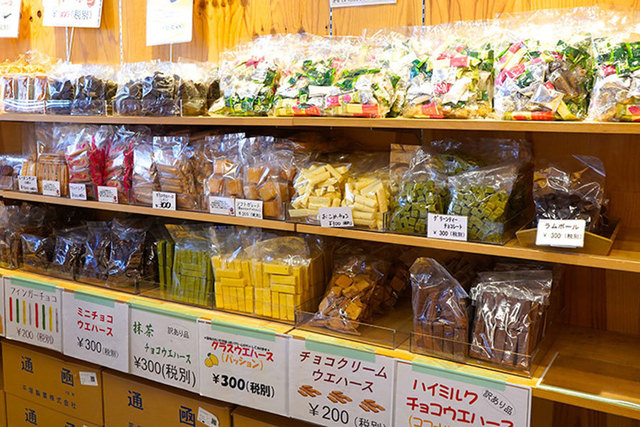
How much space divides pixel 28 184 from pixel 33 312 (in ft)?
1.86

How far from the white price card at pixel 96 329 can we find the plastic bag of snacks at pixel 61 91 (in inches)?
30.7

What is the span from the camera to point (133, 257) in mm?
2539

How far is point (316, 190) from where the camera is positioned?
6.58 ft

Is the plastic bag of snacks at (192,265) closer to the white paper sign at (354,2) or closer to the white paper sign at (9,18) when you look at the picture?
the white paper sign at (354,2)

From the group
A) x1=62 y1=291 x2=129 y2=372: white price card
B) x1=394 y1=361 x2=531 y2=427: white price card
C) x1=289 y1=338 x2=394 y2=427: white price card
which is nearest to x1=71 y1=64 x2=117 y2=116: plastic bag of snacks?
x1=62 y1=291 x2=129 y2=372: white price card

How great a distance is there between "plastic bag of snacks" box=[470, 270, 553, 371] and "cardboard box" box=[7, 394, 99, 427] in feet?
5.65

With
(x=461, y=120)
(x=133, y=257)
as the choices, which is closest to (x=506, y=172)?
(x=461, y=120)

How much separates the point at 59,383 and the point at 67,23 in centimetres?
171

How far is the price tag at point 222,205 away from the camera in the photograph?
7.05ft

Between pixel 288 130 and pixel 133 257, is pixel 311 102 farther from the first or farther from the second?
pixel 133 257

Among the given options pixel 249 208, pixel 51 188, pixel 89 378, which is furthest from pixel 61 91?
pixel 89 378

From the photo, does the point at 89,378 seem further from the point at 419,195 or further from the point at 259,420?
the point at 419,195

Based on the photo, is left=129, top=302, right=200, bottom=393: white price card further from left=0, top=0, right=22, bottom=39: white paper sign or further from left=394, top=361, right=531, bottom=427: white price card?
left=0, top=0, right=22, bottom=39: white paper sign

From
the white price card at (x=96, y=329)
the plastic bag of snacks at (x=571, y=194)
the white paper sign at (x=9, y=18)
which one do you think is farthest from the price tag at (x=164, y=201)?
the white paper sign at (x=9, y=18)
